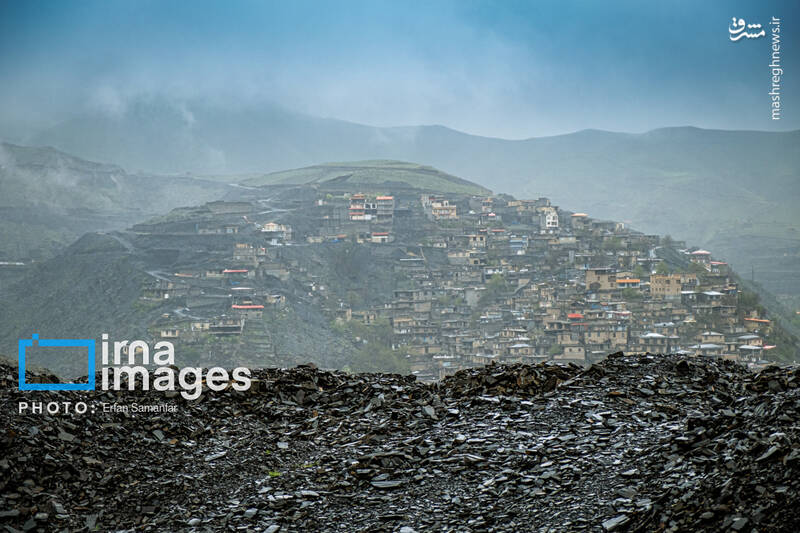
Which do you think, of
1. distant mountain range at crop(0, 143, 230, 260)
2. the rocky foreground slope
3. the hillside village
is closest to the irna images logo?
the rocky foreground slope

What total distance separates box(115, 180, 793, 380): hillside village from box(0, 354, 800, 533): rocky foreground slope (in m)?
8.55

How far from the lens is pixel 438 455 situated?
324 cm

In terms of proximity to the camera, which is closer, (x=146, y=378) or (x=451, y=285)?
(x=146, y=378)

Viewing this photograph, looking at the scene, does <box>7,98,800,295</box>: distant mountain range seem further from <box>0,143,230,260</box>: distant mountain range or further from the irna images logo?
the irna images logo

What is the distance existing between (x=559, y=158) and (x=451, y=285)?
961 inches

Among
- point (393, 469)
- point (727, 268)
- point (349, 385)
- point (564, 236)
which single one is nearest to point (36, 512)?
point (393, 469)

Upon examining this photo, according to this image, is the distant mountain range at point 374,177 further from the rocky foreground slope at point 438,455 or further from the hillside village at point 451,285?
the rocky foreground slope at point 438,455

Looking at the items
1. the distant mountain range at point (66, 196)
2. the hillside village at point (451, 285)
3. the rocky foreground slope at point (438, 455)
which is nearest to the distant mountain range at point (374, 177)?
the hillside village at point (451, 285)

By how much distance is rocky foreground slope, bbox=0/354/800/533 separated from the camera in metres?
2.50

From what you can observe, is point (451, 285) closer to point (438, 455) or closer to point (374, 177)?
point (374, 177)

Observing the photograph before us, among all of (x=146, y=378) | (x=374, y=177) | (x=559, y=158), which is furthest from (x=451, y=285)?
(x=559, y=158)

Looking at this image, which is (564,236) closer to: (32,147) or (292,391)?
(292,391)

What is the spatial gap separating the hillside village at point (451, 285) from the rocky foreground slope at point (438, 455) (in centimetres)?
855

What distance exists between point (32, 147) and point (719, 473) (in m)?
40.6
